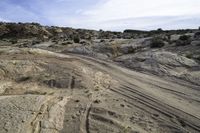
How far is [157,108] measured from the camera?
1348 centimetres

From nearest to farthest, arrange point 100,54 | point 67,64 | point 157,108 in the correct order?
point 157,108
point 67,64
point 100,54

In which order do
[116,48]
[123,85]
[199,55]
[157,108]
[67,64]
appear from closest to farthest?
[157,108]
[123,85]
[67,64]
[199,55]
[116,48]

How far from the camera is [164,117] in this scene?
1245 cm

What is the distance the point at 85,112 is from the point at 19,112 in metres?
2.59

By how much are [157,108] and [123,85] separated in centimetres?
431

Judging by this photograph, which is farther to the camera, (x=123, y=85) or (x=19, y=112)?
(x=123, y=85)

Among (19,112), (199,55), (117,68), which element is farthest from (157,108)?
(199,55)

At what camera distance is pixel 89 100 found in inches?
570

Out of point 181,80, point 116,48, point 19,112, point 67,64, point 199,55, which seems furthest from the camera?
point 116,48

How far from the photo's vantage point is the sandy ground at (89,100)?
1152cm

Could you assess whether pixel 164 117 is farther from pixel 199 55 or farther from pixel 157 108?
pixel 199 55

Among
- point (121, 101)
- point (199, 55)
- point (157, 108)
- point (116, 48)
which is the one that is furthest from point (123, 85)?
point (116, 48)

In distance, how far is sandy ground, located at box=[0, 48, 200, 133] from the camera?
11523mm

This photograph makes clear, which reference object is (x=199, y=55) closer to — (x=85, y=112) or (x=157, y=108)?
(x=157, y=108)
